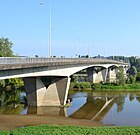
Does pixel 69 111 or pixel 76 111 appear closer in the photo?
pixel 69 111

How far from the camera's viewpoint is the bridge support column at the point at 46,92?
5409 cm

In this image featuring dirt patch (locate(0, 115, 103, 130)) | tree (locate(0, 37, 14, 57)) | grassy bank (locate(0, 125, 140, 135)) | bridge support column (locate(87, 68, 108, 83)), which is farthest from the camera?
bridge support column (locate(87, 68, 108, 83))

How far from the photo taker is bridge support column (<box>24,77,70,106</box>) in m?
54.1

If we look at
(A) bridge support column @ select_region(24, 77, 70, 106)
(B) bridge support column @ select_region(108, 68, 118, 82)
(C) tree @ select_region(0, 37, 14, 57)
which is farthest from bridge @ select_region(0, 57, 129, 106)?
(B) bridge support column @ select_region(108, 68, 118, 82)

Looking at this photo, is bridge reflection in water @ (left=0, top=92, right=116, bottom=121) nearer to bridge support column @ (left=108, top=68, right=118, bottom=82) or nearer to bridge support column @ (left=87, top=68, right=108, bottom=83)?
bridge support column @ (left=87, top=68, right=108, bottom=83)

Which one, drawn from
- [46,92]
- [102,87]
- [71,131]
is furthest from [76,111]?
[102,87]

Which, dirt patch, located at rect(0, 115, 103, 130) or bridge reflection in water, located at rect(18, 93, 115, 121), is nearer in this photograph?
dirt patch, located at rect(0, 115, 103, 130)

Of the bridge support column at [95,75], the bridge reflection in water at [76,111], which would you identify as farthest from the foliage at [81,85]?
the bridge reflection in water at [76,111]

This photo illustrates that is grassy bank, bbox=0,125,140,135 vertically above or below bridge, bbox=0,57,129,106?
below

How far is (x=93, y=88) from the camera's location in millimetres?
95062

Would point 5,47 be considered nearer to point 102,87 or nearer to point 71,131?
point 102,87

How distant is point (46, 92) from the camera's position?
56.9 metres

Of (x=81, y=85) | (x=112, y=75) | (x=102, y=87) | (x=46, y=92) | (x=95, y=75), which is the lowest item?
(x=102, y=87)

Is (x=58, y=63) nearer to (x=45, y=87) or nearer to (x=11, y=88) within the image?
(x=45, y=87)
